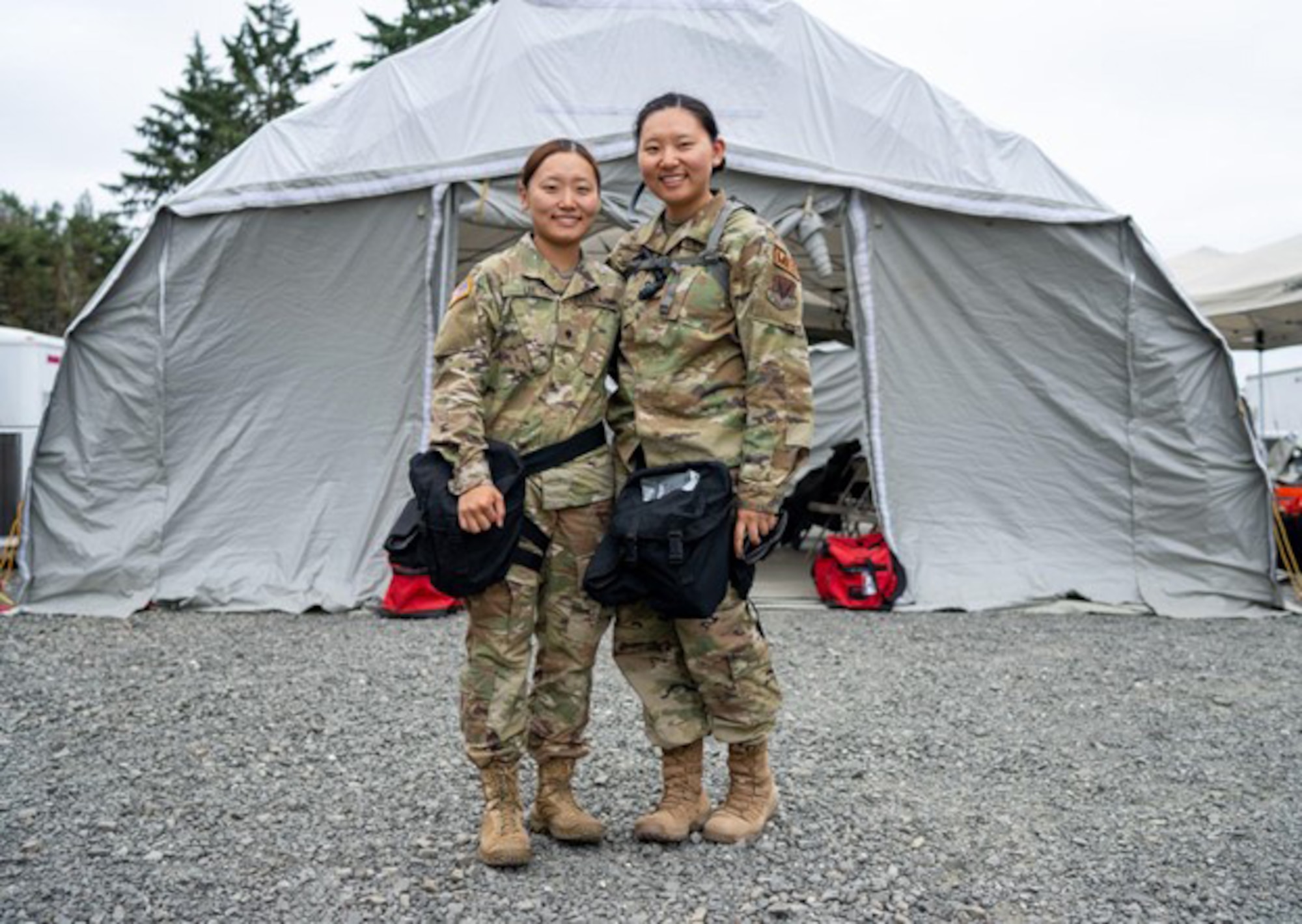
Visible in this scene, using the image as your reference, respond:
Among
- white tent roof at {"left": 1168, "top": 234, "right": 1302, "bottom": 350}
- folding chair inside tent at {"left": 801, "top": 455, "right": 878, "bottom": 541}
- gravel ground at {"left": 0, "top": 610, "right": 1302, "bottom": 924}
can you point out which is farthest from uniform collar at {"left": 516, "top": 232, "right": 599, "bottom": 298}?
white tent roof at {"left": 1168, "top": 234, "right": 1302, "bottom": 350}

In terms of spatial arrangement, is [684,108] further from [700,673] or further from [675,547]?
[700,673]

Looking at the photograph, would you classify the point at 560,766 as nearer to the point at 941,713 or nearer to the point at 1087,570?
the point at 941,713

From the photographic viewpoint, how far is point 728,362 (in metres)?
2.59

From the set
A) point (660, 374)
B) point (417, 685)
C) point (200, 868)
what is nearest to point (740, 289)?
point (660, 374)

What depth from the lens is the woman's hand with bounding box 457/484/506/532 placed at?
2330 mm

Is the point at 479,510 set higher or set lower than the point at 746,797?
higher

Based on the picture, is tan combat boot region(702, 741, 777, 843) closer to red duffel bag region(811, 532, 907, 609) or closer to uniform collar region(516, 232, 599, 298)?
uniform collar region(516, 232, 599, 298)

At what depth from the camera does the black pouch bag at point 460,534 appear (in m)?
2.36

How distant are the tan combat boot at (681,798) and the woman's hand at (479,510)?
2.60 feet

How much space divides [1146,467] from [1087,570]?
2.24 ft

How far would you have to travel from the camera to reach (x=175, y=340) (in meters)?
5.98

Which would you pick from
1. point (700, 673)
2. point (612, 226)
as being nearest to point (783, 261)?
point (700, 673)

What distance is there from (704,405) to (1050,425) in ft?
14.3

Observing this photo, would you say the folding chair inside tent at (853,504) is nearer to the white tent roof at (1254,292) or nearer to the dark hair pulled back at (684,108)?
the white tent roof at (1254,292)
